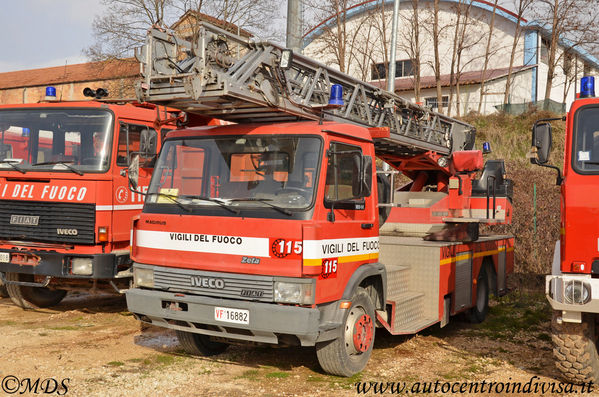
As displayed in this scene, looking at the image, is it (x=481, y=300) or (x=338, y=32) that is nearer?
(x=481, y=300)

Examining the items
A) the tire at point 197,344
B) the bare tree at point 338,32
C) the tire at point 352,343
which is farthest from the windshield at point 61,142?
the bare tree at point 338,32

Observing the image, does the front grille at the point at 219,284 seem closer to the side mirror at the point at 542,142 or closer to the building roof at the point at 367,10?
the side mirror at the point at 542,142

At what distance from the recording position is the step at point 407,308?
253 inches

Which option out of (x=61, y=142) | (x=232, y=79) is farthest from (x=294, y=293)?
(x=61, y=142)

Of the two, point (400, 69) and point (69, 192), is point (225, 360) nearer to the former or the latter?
point (69, 192)

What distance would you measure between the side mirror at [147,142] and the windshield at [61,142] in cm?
122

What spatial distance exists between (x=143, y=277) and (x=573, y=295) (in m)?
4.00

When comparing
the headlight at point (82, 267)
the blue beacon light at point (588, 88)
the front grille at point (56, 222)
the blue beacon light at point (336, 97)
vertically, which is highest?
the blue beacon light at point (588, 88)

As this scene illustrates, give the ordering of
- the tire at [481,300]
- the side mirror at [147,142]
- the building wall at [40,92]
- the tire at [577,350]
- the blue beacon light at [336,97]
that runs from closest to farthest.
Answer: the tire at [577,350] < the blue beacon light at [336,97] < the side mirror at [147,142] < the tire at [481,300] < the building wall at [40,92]

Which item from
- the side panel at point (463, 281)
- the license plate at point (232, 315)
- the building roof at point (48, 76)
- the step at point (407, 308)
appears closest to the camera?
the license plate at point (232, 315)

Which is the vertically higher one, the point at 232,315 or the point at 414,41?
the point at 414,41

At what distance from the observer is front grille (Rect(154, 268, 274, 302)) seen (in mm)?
5121

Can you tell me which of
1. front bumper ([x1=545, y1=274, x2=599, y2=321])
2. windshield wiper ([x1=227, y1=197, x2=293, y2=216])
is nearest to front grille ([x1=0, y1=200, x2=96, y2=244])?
windshield wiper ([x1=227, y1=197, x2=293, y2=216])

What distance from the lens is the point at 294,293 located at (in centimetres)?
504
